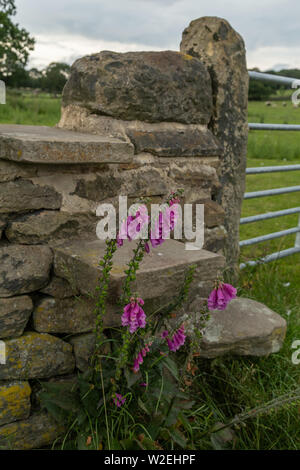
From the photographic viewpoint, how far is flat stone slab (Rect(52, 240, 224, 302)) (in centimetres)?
152

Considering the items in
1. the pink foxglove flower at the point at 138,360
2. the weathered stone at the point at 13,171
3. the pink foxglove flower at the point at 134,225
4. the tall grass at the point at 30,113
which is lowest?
the pink foxglove flower at the point at 138,360

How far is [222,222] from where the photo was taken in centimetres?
244

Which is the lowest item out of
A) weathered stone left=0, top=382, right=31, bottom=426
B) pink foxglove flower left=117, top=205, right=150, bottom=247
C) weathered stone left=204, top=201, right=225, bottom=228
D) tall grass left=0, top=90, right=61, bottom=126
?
weathered stone left=0, top=382, right=31, bottom=426

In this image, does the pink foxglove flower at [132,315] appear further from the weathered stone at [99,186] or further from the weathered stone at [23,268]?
the weathered stone at [99,186]

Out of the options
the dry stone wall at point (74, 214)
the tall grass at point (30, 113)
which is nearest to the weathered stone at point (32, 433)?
the dry stone wall at point (74, 214)

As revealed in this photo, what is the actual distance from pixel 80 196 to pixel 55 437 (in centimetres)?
96

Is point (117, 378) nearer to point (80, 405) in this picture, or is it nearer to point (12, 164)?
point (80, 405)

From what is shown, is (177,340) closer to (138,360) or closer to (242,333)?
(138,360)

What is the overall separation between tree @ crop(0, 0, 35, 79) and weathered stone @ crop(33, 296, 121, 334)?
A: 23.5 metres

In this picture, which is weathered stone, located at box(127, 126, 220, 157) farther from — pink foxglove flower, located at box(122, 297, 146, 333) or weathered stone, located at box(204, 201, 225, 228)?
pink foxglove flower, located at box(122, 297, 146, 333)

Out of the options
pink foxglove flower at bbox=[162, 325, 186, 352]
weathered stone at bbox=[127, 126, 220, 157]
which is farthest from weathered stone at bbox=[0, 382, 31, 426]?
weathered stone at bbox=[127, 126, 220, 157]

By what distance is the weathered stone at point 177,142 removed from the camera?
1.95 m

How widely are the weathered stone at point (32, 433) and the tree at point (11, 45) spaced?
23.7m
